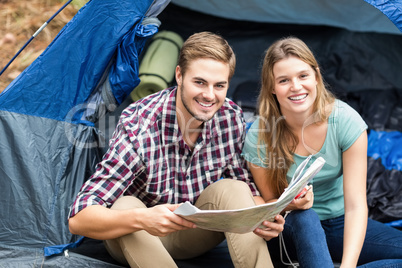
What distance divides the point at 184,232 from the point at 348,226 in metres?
0.50

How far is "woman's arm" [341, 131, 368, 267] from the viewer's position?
1563 millimetres

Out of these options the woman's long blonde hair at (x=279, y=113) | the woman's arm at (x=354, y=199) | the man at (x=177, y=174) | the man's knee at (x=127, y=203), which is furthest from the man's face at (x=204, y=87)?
the woman's arm at (x=354, y=199)

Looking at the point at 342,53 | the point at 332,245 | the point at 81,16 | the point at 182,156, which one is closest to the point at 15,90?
the point at 81,16

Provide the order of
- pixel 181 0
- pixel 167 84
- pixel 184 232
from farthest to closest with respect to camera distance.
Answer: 1. pixel 181 0
2. pixel 167 84
3. pixel 184 232

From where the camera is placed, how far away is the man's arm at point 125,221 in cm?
140

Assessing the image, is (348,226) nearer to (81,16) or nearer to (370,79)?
(81,16)

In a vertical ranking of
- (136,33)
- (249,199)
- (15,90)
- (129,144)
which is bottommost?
(249,199)

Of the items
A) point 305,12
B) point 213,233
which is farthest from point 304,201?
point 305,12

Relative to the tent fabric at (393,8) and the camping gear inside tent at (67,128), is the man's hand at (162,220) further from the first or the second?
the tent fabric at (393,8)

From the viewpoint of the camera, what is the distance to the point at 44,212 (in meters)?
1.88

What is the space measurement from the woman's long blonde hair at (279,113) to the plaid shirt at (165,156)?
0.31ft

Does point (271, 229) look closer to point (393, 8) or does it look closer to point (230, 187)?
point (230, 187)

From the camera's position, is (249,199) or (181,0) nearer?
(249,199)

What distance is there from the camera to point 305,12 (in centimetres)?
299
